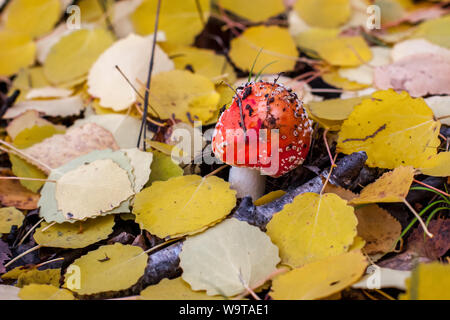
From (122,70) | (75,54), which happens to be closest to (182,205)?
(122,70)

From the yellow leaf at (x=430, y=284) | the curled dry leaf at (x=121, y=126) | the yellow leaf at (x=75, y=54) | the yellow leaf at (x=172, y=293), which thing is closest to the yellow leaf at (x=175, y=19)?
the yellow leaf at (x=75, y=54)

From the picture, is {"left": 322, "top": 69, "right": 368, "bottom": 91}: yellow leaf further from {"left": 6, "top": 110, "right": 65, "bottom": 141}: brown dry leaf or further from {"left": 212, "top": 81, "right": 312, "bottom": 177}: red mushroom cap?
{"left": 6, "top": 110, "right": 65, "bottom": 141}: brown dry leaf

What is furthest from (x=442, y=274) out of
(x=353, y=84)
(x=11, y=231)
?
(x=11, y=231)

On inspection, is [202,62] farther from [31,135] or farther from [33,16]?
[33,16]

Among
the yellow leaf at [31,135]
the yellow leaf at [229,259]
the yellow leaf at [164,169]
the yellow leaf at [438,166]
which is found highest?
the yellow leaf at [438,166]

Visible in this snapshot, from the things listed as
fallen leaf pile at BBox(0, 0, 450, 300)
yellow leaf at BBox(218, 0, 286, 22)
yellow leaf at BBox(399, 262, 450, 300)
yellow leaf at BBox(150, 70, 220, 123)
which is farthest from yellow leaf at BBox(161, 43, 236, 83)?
yellow leaf at BBox(399, 262, 450, 300)

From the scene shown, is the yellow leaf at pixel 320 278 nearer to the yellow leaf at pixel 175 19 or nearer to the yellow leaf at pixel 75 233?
the yellow leaf at pixel 75 233
